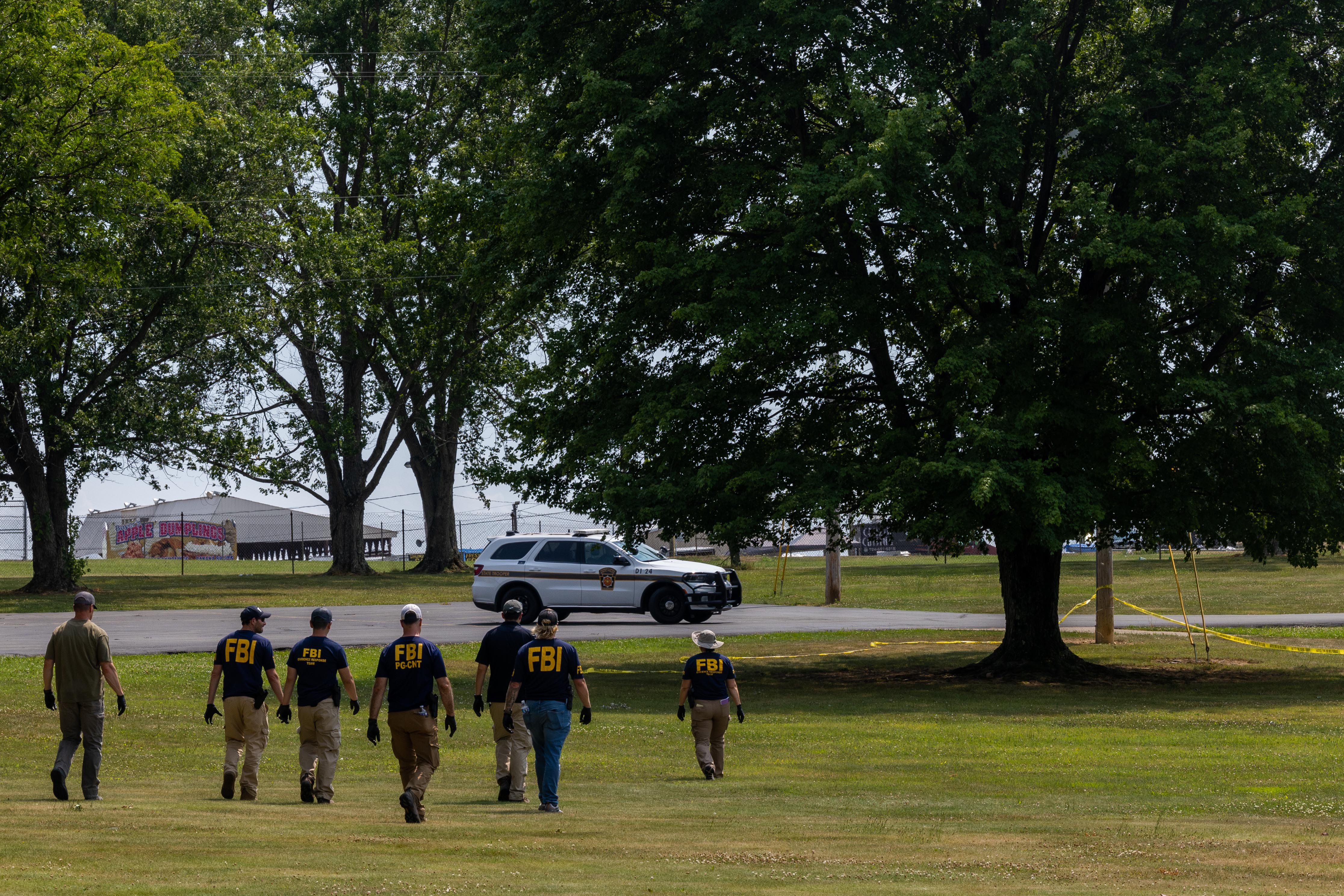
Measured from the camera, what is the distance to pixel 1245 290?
2234 cm

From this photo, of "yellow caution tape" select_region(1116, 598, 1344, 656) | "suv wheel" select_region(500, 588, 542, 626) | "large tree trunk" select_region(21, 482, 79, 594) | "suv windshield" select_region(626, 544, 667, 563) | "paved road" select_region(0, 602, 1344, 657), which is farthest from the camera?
"large tree trunk" select_region(21, 482, 79, 594)

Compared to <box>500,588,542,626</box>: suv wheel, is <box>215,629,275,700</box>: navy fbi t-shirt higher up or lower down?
higher up

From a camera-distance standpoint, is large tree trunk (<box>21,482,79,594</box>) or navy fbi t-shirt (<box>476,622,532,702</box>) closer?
navy fbi t-shirt (<box>476,622,532,702</box>)

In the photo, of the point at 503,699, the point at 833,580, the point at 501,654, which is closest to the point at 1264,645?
→ the point at 833,580

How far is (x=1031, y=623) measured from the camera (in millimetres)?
24156

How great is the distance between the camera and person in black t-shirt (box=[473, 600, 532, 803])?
12117mm

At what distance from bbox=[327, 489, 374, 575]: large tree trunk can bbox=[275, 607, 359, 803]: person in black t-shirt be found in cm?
4558

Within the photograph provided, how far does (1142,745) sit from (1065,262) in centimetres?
917

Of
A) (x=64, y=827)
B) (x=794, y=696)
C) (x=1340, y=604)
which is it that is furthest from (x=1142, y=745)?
(x=1340, y=604)

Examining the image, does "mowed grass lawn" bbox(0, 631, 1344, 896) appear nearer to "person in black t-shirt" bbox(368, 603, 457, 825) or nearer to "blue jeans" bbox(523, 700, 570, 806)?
"blue jeans" bbox(523, 700, 570, 806)

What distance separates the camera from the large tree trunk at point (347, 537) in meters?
57.1

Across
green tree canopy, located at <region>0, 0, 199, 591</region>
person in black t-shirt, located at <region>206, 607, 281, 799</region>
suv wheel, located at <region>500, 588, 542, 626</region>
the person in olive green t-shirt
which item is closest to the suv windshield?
suv wheel, located at <region>500, 588, 542, 626</region>

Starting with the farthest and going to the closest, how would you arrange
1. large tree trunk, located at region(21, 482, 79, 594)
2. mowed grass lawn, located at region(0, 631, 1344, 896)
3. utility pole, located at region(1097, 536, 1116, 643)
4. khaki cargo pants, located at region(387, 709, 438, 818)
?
large tree trunk, located at region(21, 482, 79, 594)
utility pole, located at region(1097, 536, 1116, 643)
khaki cargo pants, located at region(387, 709, 438, 818)
mowed grass lawn, located at region(0, 631, 1344, 896)

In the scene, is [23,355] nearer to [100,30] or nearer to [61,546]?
[61,546]
